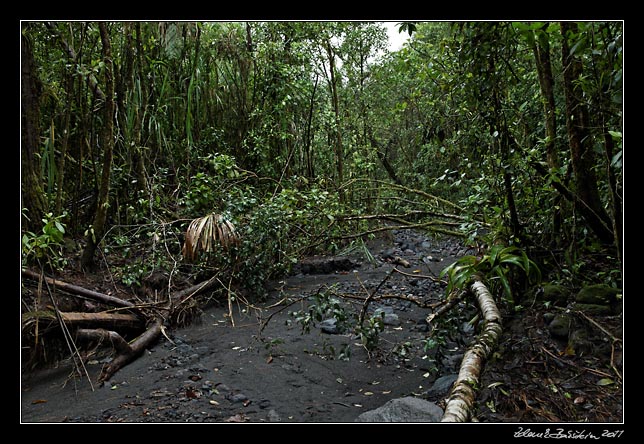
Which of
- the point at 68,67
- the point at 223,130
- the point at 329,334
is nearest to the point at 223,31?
the point at 223,130

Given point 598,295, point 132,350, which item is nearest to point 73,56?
point 132,350

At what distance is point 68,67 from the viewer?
3834 mm

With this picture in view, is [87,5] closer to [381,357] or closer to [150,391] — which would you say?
[150,391]

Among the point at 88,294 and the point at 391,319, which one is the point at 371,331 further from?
the point at 88,294

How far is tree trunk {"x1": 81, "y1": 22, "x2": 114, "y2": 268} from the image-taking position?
3.69 metres

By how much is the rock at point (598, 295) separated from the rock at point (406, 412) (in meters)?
0.95

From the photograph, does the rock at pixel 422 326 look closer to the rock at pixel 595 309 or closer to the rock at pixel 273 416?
the rock at pixel 595 309

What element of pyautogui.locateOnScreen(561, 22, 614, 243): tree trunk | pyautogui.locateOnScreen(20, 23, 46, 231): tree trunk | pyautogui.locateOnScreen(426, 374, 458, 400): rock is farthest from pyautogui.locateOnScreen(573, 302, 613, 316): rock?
pyautogui.locateOnScreen(20, 23, 46, 231): tree trunk

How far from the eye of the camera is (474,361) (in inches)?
82.1

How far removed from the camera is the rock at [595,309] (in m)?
2.31

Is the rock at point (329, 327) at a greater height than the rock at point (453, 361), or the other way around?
the rock at point (329, 327)

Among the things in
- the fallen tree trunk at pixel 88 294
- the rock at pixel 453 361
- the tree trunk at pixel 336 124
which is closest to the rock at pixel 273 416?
the rock at pixel 453 361

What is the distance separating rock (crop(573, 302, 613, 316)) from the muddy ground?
8.6 inches

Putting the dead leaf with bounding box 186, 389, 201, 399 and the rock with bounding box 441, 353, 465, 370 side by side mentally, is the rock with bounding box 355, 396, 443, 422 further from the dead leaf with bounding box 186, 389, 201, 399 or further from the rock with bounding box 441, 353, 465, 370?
the dead leaf with bounding box 186, 389, 201, 399
